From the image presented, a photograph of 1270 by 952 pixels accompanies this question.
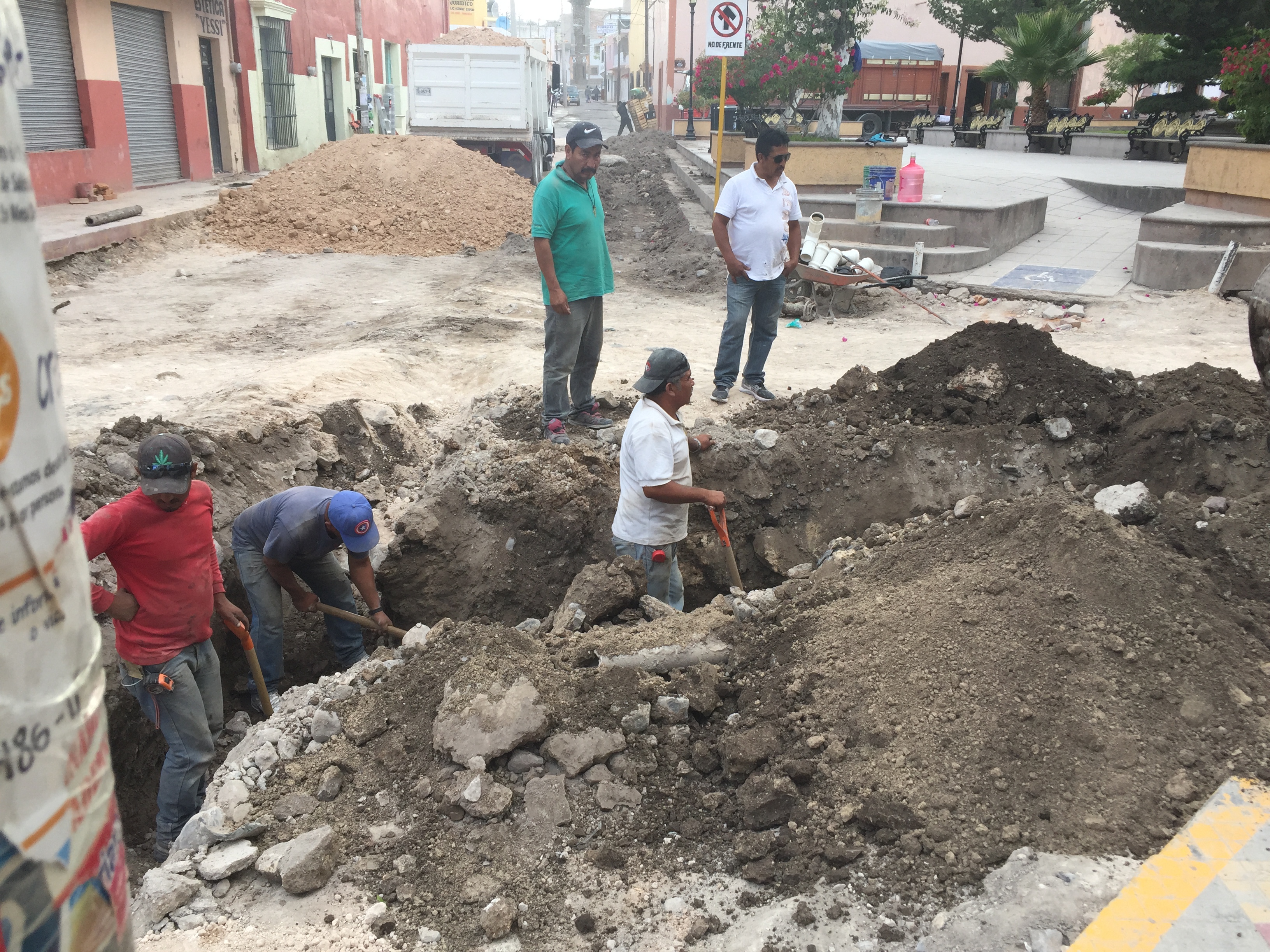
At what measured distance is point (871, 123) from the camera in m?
31.4

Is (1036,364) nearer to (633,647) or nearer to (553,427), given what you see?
(553,427)

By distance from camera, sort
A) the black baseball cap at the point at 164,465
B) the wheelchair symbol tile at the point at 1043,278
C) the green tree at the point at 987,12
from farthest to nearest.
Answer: the green tree at the point at 987,12 → the wheelchair symbol tile at the point at 1043,278 → the black baseball cap at the point at 164,465

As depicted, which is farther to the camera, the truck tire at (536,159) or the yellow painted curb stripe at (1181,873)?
the truck tire at (536,159)

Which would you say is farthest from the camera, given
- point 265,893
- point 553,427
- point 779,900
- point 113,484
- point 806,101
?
point 806,101

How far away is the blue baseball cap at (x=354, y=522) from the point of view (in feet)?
14.4

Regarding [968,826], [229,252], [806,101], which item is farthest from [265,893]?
[806,101]

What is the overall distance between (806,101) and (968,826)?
25.6m

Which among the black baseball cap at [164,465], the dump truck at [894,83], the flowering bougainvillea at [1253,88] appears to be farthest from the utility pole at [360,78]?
the black baseball cap at [164,465]

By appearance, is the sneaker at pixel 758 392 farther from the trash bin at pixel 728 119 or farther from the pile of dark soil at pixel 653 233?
the trash bin at pixel 728 119

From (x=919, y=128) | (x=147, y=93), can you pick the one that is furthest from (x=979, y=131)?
(x=147, y=93)

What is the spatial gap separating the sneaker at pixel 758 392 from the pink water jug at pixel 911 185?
6577 millimetres

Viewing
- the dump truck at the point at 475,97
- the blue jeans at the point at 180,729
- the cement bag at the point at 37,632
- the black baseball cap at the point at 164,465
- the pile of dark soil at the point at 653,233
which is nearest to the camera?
the cement bag at the point at 37,632

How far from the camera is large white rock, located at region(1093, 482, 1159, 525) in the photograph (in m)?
4.14

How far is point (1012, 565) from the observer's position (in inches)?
140
